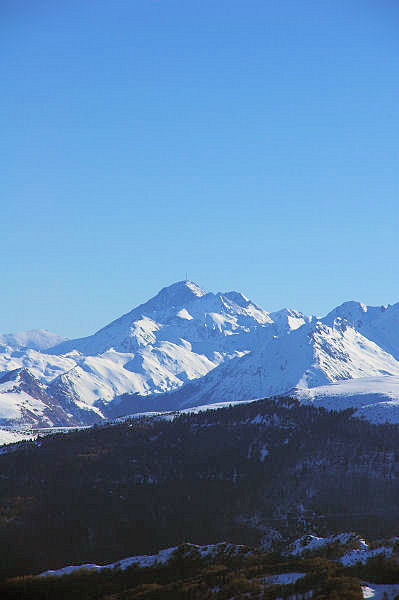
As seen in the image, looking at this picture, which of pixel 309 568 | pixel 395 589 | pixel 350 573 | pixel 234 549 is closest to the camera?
pixel 395 589

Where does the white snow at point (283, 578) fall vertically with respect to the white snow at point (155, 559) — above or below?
above

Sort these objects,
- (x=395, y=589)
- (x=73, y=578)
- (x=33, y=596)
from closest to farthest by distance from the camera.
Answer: (x=395, y=589), (x=33, y=596), (x=73, y=578)

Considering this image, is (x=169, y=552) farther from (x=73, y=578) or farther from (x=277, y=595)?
(x=277, y=595)

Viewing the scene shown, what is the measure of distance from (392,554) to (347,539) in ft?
95.4

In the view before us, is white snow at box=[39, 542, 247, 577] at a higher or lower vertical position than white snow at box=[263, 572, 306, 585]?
lower

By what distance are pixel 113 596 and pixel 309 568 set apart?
25125 mm

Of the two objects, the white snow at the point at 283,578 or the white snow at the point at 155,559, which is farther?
the white snow at the point at 155,559

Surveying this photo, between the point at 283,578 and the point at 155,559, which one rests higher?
the point at 283,578

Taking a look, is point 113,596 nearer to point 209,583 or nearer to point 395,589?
point 209,583

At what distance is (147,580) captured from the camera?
104m

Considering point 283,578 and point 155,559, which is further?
point 155,559

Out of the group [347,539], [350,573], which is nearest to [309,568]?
[350,573]

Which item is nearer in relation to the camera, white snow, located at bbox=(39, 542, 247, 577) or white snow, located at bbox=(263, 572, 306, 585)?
white snow, located at bbox=(263, 572, 306, 585)

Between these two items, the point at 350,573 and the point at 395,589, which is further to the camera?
the point at 350,573
